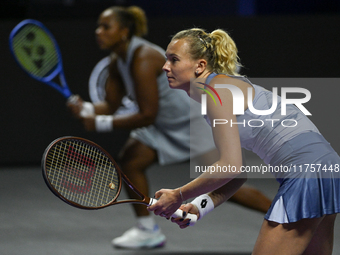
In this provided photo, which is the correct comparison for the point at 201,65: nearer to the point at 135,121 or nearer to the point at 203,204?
the point at 203,204

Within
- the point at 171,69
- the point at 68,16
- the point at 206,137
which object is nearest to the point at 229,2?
the point at 68,16

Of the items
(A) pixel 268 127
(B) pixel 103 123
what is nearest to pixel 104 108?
(B) pixel 103 123

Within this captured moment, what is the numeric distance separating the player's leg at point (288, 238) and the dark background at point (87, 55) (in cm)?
355

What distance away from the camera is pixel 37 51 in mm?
3525

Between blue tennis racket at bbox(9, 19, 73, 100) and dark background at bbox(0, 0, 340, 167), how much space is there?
146 cm

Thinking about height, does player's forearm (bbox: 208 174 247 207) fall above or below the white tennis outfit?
below

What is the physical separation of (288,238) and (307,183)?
0.18 metres

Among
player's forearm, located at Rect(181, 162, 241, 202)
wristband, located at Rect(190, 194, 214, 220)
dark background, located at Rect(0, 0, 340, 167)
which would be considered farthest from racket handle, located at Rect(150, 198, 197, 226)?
dark background, located at Rect(0, 0, 340, 167)

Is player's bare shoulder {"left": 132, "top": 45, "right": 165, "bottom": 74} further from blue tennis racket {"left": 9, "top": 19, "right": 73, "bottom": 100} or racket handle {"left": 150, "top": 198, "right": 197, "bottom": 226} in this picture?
racket handle {"left": 150, "top": 198, "right": 197, "bottom": 226}

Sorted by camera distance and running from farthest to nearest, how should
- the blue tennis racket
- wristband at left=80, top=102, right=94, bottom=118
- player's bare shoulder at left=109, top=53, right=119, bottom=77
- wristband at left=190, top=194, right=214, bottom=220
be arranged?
the blue tennis racket
player's bare shoulder at left=109, top=53, right=119, bottom=77
wristband at left=80, top=102, right=94, bottom=118
wristband at left=190, top=194, right=214, bottom=220

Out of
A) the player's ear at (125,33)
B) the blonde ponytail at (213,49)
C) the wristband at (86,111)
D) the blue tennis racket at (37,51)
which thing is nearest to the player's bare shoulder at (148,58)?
the player's ear at (125,33)

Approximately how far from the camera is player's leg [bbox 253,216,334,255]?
1616 mm

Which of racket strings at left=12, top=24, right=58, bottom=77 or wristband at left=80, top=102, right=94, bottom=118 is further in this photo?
racket strings at left=12, top=24, right=58, bottom=77

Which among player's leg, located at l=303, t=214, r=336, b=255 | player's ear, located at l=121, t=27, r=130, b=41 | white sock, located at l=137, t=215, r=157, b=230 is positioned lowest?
white sock, located at l=137, t=215, r=157, b=230
